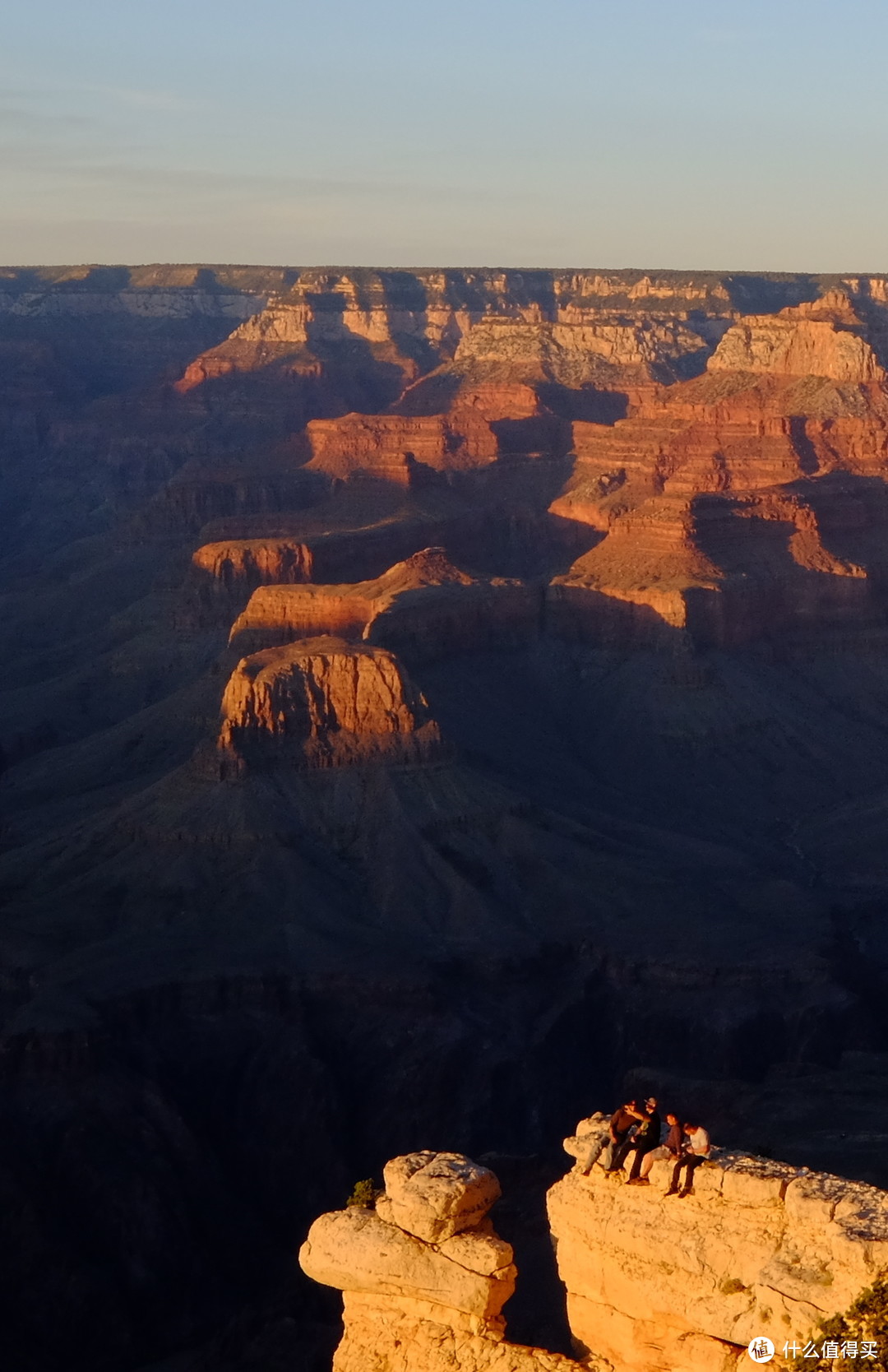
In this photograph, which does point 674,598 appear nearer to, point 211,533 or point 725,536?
point 725,536

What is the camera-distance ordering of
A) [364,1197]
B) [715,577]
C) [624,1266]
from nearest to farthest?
[624,1266], [364,1197], [715,577]

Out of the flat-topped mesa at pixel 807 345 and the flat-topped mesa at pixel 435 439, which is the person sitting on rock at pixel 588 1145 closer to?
the flat-topped mesa at pixel 435 439

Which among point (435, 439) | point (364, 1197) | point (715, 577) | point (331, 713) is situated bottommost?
point (331, 713)

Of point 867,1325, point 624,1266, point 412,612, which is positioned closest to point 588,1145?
point 624,1266

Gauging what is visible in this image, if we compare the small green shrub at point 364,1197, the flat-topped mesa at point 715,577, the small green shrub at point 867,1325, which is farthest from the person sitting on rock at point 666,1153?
the flat-topped mesa at point 715,577

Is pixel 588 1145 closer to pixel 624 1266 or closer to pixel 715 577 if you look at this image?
pixel 624 1266

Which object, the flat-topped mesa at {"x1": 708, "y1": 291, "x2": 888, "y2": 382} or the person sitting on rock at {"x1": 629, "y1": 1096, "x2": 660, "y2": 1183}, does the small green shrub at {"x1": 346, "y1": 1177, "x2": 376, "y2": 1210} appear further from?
the flat-topped mesa at {"x1": 708, "y1": 291, "x2": 888, "y2": 382}
